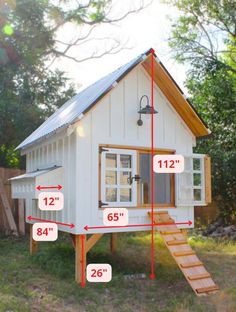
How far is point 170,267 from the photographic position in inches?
341

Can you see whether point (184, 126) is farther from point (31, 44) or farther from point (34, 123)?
point (31, 44)

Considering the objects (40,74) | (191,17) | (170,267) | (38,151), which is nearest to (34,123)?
(40,74)

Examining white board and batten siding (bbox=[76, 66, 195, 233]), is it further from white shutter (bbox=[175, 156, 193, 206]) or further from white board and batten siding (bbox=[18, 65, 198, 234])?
white shutter (bbox=[175, 156, 193, 206])

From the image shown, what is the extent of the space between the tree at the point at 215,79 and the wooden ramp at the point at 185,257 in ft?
19.5

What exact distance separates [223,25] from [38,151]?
1262cm

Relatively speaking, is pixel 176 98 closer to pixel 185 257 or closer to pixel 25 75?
pixel 185 257

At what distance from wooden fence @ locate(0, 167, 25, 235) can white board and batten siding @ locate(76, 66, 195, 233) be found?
5.27m

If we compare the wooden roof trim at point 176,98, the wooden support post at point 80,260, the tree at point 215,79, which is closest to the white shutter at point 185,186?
the wooden roof trim at point 176,98

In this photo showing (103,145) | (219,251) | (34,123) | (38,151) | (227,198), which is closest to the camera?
(103,145)

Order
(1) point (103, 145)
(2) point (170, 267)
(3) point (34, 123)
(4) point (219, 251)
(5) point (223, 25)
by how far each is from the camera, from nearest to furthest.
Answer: (1) point (103, 145), (2) point (170, 267), (4) point (219, 251), (3) point (34, 123), (5) point (223, 25)

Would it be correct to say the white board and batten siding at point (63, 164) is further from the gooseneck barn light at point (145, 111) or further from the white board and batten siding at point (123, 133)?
the gooseneck barn light at point (145, 111)

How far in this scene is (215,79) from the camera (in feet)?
50.3

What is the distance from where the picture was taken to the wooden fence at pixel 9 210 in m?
11.8

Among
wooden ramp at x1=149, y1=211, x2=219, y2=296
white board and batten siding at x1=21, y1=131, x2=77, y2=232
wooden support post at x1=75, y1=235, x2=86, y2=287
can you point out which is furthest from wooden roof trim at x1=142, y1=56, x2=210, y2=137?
wooden support post at x1=75, y1=235, x2=86, y2=287
